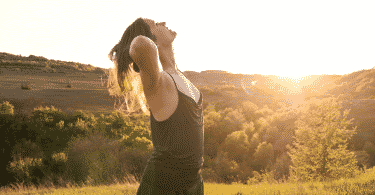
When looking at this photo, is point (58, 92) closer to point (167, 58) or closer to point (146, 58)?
point (167, 58)

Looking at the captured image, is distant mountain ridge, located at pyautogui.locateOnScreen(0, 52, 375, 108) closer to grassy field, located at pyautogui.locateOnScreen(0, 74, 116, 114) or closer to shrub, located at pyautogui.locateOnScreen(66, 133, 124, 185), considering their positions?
grassy field, located at pyautogui.locateOnScreen(0, 74, 116, 114)

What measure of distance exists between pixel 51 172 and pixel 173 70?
24.1 meters

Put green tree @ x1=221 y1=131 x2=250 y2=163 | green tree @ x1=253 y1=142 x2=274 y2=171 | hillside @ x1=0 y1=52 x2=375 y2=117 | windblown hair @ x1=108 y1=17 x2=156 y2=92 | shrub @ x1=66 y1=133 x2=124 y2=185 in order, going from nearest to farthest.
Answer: windblown hair @ x1=108 y1=17 x2=156 y2=92 → shrub @ x1=66 y1=133 x2=124 y2=185 → green tree @ x1=253 y1=142 x2=274 y2=171 → green tree @ x1=221 y1=131 x2=250 y2=163 → hillside @ x1=0 y1=52 x2=375 y2=117

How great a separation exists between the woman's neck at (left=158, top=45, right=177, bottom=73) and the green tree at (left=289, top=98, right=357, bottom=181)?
1892cm

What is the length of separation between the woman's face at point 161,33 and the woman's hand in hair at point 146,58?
480 mm

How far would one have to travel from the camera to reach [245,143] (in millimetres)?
38844

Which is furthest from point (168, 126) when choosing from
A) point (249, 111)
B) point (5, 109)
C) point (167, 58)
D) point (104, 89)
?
point (104, 89)

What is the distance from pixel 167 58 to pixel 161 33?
0.18m

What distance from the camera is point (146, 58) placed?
117 centimetres

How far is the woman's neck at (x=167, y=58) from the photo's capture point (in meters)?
1.72

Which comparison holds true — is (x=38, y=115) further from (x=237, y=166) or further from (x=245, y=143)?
(x=245, y=143)

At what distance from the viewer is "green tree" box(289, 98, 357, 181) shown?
1775 centimetres

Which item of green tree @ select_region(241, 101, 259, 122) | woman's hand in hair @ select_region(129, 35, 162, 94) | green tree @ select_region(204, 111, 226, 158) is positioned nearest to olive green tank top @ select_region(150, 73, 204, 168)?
woman's hand in hair @ select_region(129, 35, 162, 94)

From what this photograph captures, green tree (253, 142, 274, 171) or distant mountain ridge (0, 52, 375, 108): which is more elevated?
distant mountain ridge (0, 52, 375, 108)
